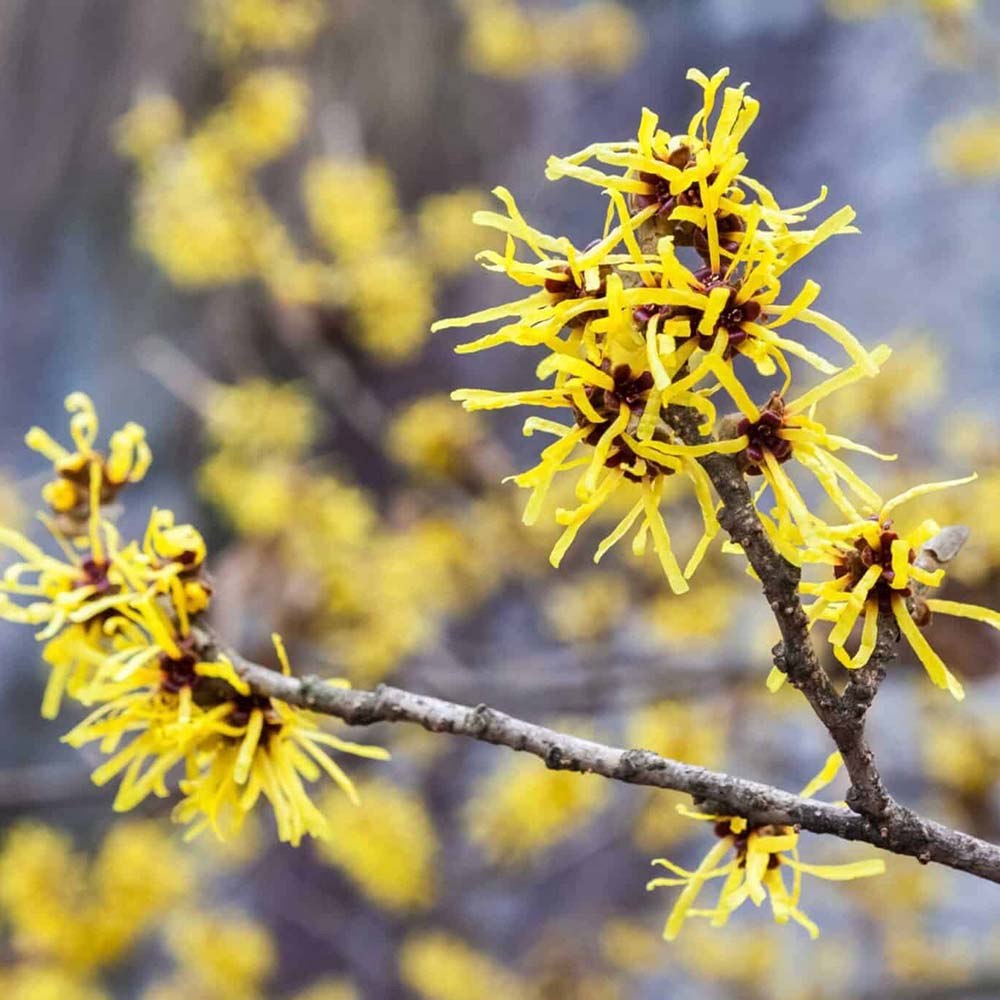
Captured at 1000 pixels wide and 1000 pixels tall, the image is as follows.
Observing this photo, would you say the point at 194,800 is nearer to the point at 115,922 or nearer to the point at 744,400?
the point at 744,400

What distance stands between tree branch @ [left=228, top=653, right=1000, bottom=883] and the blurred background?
1.33 feet

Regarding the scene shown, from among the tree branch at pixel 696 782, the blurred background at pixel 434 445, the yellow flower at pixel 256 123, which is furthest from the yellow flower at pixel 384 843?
the tree branch at pixel 696 782

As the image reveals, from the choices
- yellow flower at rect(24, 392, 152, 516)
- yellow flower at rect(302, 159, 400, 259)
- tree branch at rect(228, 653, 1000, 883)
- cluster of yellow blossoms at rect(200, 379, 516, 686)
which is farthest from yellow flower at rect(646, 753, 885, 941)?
yellow flower at rect(302, 159, 400, 259)

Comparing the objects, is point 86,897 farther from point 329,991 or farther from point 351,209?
point 351,209

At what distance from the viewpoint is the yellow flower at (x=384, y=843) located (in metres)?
1.18

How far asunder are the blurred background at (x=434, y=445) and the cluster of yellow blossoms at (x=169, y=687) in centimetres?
39

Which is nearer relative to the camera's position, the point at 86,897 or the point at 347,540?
the point at 347,540

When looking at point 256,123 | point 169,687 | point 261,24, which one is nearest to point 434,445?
point 256,123

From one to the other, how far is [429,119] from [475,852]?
1.09 meters

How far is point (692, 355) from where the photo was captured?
281 millimetres

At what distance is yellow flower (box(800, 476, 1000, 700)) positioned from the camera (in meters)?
0.28

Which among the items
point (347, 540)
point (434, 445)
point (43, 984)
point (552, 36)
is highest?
point (552, 36)

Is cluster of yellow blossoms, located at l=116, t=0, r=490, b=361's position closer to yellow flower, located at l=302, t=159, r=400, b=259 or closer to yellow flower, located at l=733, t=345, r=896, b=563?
yellow flower, located at l=302, t=159, r=400, b=259

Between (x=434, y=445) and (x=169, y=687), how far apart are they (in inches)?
30.8
